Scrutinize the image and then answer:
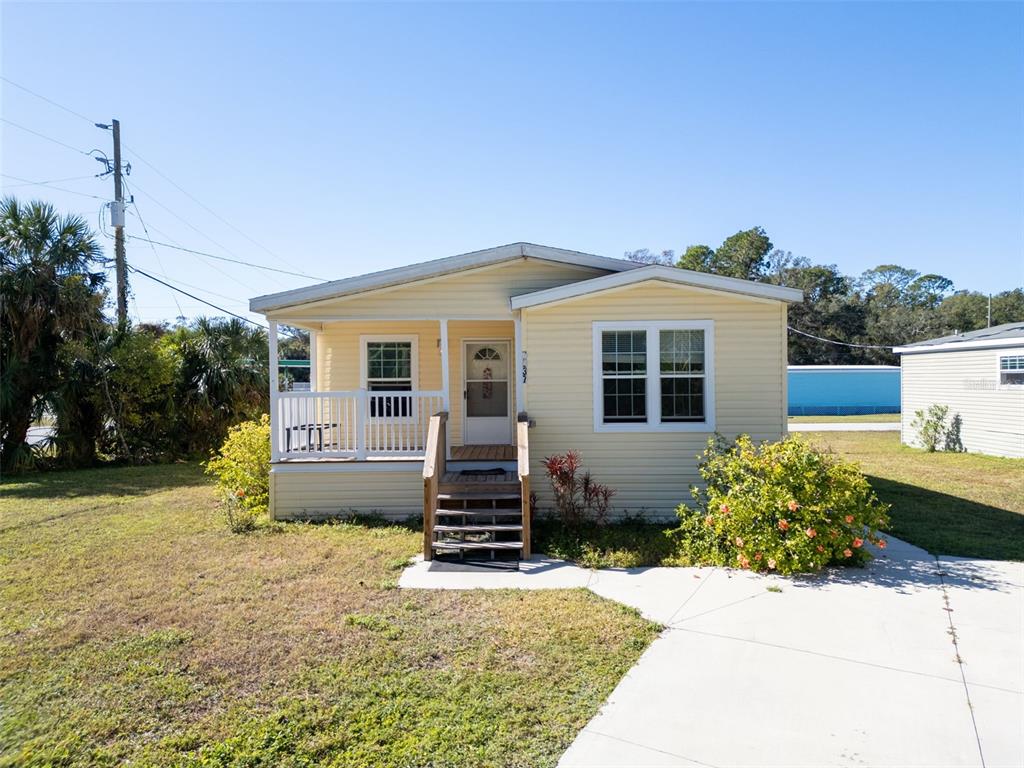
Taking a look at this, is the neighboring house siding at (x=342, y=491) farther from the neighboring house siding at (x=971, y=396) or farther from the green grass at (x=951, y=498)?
the neighboring house siding at (x=971, y=396)

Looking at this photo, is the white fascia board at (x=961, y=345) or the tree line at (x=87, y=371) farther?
the white fascia board at (x=961, y=345)

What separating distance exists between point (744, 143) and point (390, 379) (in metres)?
11.0

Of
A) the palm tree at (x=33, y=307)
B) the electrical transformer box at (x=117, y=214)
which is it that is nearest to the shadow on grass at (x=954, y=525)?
the palm tree at (x=33, y=307)

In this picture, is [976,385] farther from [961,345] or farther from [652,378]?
[652,378]

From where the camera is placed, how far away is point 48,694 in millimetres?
3783

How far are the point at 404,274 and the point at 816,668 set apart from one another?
23.3 feet

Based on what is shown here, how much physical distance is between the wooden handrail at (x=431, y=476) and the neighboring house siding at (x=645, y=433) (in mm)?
1341

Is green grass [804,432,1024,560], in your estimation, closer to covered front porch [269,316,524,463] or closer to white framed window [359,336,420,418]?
covered front porch [269,316,524,463]

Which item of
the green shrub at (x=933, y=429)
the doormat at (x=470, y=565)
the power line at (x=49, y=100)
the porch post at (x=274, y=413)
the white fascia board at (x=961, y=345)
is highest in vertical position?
the power line at (x=49, y=100)

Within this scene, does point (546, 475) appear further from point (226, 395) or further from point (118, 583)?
point (226, 395)

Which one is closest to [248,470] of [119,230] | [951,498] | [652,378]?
[652,378]

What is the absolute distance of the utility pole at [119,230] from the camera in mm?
16406

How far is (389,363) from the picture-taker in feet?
35.8

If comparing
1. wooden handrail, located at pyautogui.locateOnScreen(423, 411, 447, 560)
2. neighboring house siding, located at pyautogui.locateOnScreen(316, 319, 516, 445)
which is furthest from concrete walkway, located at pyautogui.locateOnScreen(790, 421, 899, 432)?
wooden handrail, located at pyautogui.locateOnScreen(423, 411, 447, 560)
